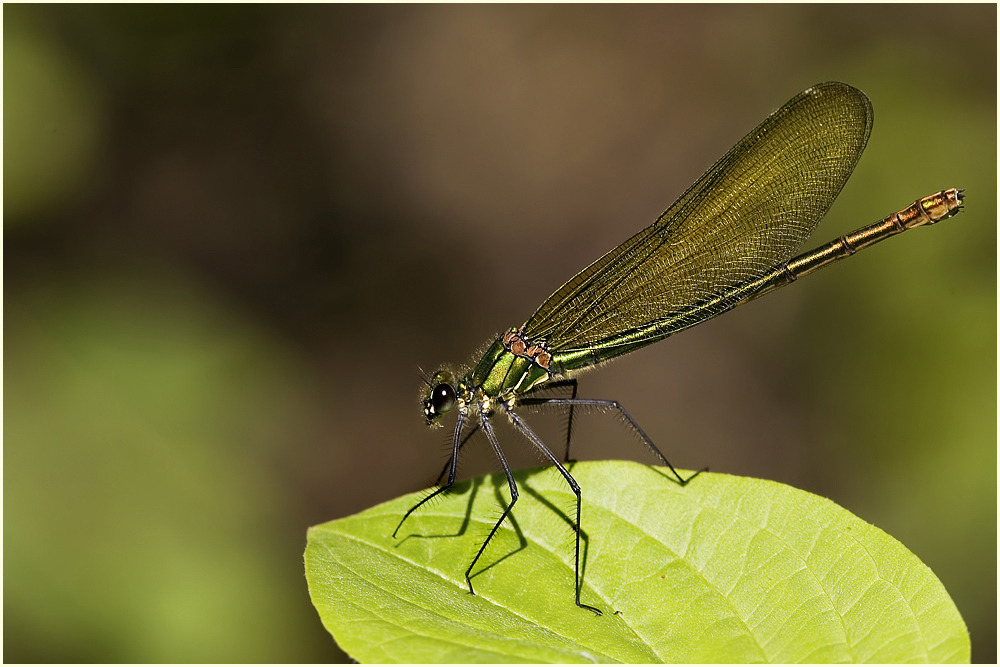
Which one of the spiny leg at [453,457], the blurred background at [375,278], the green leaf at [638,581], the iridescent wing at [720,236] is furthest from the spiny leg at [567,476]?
the blurred background at [375,278]

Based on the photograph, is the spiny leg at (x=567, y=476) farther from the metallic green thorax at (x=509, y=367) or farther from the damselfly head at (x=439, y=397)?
the damselfly head at (x=439, y=397)

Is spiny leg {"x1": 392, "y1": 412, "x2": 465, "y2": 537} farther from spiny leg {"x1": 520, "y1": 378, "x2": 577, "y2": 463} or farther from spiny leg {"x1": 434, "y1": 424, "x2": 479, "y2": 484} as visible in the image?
spiny leg {"x1": 520, "y1": 378, "x2": 577, "y2": 463}

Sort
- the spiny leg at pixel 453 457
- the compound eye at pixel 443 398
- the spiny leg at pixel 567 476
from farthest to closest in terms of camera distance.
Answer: the compound eye at pixel 443 398 < the spiny leg at pixel 453 457 < the spiny leg at pixel 567 476

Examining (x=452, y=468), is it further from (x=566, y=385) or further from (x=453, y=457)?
(x=566, y=385)

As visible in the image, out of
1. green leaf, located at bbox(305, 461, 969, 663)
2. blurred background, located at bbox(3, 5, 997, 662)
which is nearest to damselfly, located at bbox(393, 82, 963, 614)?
green leaf, located at bbox(305, 461, 969, 663)

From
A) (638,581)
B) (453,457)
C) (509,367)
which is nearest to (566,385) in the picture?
(509,367)
